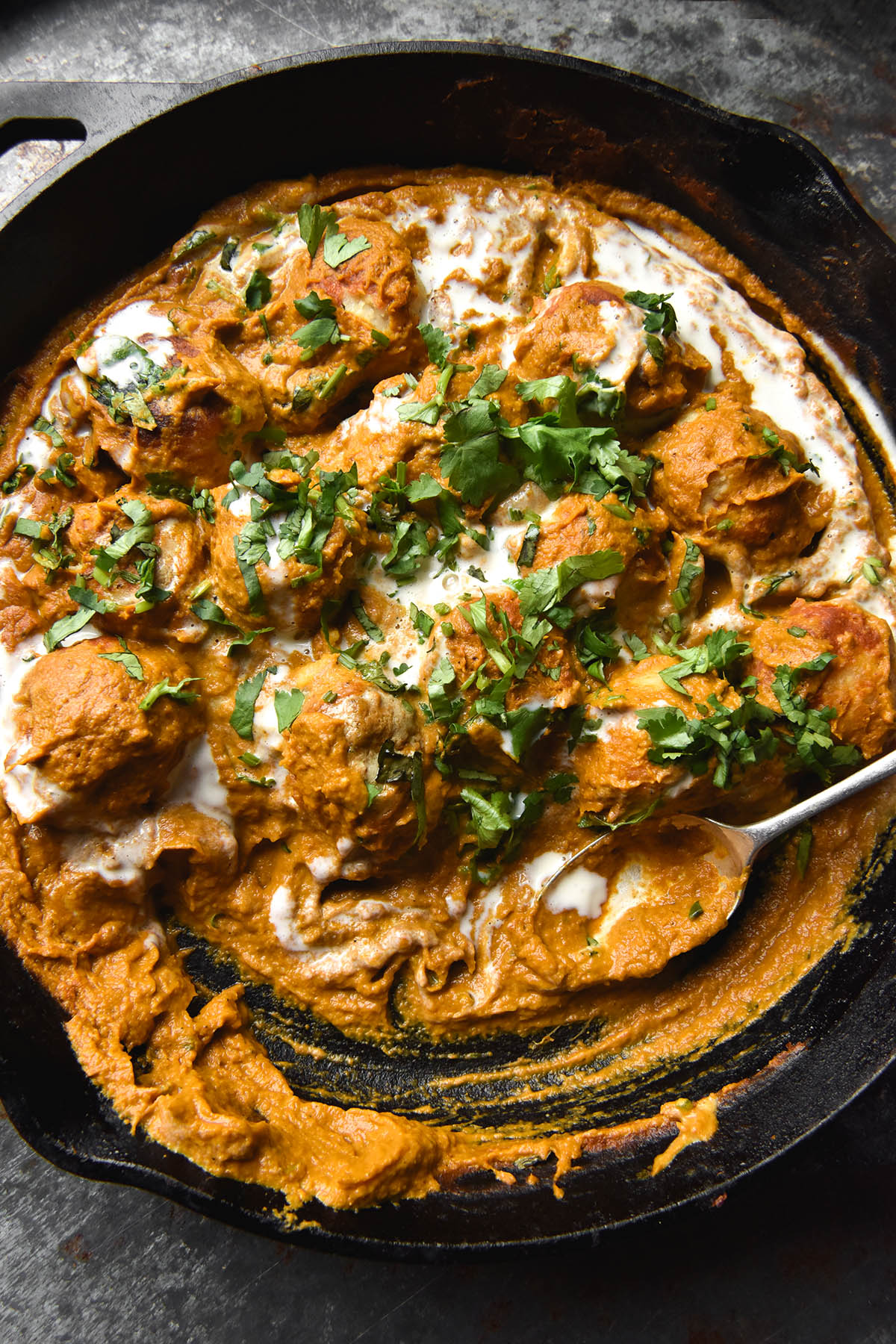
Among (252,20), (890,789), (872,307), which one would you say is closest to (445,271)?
(252,20)

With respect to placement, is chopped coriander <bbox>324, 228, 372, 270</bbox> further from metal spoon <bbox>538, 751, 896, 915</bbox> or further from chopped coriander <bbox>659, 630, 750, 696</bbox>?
metal spoon <bbox>538, 751, 896, 915</bbox>

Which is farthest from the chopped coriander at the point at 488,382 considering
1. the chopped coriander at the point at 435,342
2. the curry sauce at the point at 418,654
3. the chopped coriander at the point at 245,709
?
the chopped coriander at the point at 245,709

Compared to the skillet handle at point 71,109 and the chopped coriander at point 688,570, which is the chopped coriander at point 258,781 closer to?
the chopped coriander at point 688,570

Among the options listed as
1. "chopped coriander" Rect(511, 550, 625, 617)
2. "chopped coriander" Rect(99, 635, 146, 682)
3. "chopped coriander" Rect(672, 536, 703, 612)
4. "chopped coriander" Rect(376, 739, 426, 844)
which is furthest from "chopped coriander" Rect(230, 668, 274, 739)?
"chopped coriander" Rect(672, 536, 703, 612)

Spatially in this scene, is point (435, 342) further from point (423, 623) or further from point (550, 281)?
point (423, 623)

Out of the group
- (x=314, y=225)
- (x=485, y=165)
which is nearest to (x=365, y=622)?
(x=314, y=225)

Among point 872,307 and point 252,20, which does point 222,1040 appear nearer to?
point 872,307
